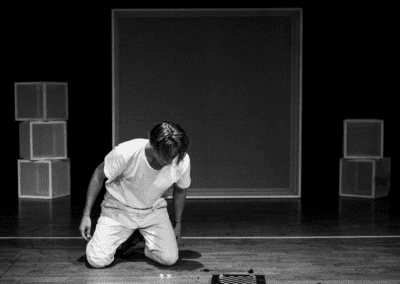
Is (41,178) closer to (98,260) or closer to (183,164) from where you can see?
(98,260)

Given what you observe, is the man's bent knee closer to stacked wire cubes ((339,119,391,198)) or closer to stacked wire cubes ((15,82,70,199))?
stacked wire cubes ((15,82,70,199))

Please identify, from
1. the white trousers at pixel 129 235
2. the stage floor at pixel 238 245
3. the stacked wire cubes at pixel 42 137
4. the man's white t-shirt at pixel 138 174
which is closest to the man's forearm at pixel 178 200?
the man's white t-shirt at pixel 138 174

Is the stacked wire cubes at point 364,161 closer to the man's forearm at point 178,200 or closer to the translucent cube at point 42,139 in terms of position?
the translucent cube at point 42,139

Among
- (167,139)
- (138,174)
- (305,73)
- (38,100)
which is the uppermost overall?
(305,73)

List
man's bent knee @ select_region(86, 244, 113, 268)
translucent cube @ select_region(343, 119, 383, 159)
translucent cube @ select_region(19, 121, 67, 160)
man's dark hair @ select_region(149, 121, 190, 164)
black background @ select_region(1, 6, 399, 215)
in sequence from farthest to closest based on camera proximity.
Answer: black background @ select_region(1, 6, 399, 215) → translucent cube @ select_region(343, 119, 383, 159) → translucent cube @ select_region(19, 121, 67, 160) → man's bent knee @ select_region(86, 244, 113, 268) → man's dark hair @ select_region(149, 121, 190, 164)

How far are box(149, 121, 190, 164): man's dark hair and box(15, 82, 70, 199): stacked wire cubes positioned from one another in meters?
3.29

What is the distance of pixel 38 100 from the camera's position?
6688 millimetres

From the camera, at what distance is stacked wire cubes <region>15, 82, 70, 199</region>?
672 centimetres

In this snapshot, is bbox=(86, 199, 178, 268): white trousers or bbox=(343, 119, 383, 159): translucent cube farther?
bbox=(343, 119, 383, 159): translucent cube

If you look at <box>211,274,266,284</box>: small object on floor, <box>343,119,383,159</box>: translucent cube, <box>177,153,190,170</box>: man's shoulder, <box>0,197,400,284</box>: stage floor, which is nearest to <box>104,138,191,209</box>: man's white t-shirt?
<box>177,153,190,170</box>: man's shoulder

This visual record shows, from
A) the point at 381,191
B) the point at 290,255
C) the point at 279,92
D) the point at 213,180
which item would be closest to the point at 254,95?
the point at 279,92

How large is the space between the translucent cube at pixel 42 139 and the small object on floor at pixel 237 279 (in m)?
3.51

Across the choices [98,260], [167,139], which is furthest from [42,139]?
[167,139]

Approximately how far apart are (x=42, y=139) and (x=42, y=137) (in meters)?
0.02
